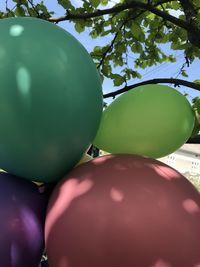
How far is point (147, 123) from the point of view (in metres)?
1.57

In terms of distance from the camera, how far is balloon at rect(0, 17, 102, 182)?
4.02 feet

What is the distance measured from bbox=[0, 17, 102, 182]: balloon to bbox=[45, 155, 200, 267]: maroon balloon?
15 centimetres

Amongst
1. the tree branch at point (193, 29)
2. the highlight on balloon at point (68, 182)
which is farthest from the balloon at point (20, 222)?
the tree branch at point (193, 29)

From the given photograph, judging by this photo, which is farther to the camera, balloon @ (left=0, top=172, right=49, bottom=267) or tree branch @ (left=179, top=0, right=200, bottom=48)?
tree branch @ (left=179, top=0, right=200, bottom=48)

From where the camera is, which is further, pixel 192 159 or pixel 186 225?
pixel 192 159

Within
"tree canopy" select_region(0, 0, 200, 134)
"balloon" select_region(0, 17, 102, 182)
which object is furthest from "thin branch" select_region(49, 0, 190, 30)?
"balloon" select_region(0, 17, 102, 182)

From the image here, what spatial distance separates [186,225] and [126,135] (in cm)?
51

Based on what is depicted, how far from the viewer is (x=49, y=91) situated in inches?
48.7

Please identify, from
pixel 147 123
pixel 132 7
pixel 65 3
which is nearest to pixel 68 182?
pixel 147 123

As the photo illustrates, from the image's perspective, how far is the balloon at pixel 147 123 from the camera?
61.9 inches

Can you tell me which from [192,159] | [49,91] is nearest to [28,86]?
A: [49,91]

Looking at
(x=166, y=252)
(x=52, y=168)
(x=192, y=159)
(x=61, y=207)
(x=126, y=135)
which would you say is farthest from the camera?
(x=192, y=159)

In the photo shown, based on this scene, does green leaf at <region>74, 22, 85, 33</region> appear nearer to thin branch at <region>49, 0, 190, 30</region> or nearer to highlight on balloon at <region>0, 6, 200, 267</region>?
thin branch at <region>49, 0, 190, 30</region>

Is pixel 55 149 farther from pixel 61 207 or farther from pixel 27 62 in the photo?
pixel 27 62
